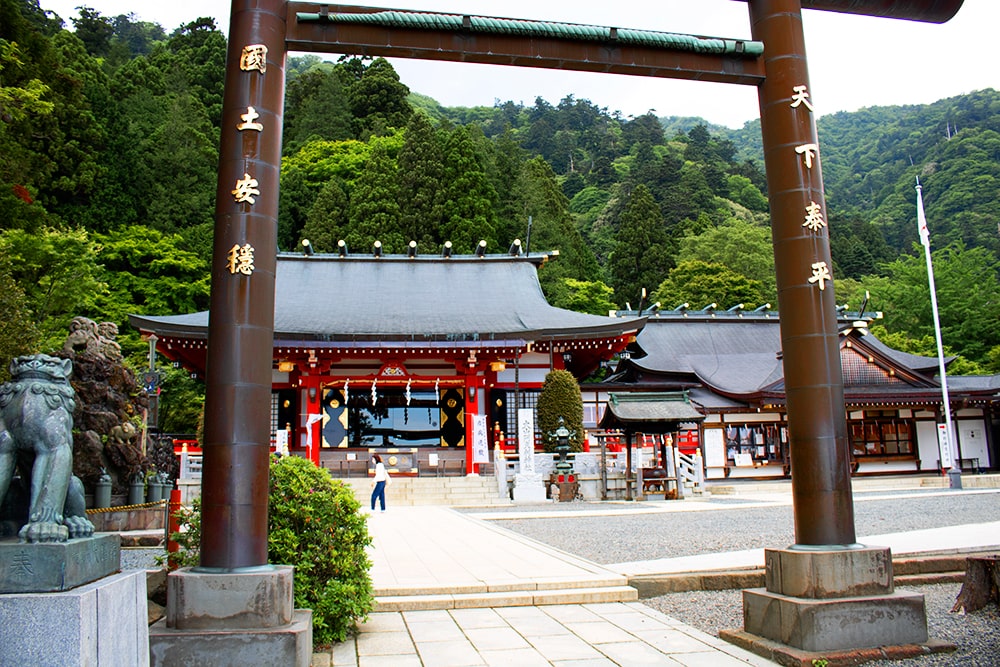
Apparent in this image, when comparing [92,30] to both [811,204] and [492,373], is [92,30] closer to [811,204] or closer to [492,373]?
[492,373]

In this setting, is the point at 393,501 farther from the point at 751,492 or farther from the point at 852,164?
the point at 852,164

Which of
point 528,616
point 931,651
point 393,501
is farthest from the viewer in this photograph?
point 393,501

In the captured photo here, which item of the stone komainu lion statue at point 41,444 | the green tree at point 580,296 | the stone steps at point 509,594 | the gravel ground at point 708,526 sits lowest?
the gravel ground at point 708,526

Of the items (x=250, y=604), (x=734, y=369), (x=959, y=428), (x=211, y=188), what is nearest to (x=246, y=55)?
(x=250, y=604)

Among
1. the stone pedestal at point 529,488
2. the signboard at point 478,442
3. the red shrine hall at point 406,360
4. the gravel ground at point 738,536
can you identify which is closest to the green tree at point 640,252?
the red shrine hall at point 406,360

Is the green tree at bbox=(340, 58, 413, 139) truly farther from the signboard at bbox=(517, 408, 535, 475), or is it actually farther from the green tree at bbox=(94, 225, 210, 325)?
the signboard at bbox=(517, 408, 535, 475)

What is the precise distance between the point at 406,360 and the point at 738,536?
13.3m

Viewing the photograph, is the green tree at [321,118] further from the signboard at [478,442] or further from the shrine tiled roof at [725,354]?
the signboard at [478,442]

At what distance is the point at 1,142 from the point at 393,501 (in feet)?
50.5

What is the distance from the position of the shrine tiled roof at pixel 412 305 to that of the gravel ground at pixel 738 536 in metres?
6.25

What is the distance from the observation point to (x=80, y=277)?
21.5 metres

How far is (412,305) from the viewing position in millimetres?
24812

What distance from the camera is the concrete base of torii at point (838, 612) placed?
4.36m

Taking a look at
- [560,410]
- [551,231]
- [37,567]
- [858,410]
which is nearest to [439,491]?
[560,410]
